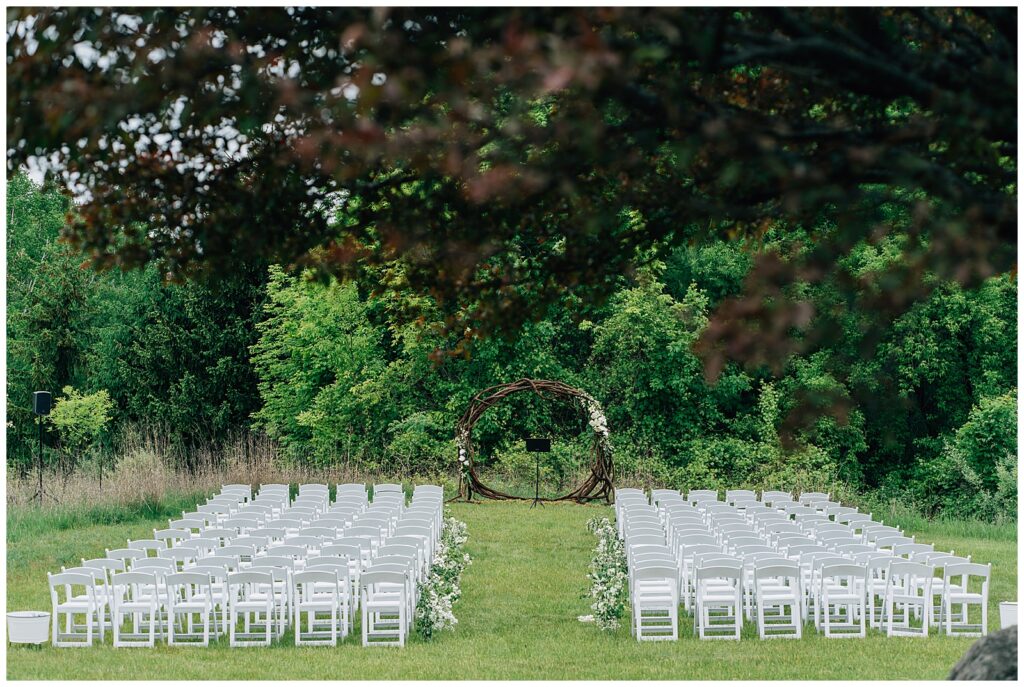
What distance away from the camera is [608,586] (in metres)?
12.0

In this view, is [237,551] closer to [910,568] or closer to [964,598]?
[910,568]

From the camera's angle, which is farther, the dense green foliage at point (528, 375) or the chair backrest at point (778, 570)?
the dense green foliage at point (528, 375)

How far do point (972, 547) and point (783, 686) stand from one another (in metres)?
14.0

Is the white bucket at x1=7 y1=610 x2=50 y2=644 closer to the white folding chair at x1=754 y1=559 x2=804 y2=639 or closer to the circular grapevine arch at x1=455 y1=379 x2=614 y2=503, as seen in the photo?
the white folding chair at x1=754 y1=559 x2=804 y2=639

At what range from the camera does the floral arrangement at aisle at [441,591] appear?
36.8 ft

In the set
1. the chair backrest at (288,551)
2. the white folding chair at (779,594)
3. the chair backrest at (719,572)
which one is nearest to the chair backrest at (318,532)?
the chair backrest at (288,551)

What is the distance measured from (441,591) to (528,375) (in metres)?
18.8

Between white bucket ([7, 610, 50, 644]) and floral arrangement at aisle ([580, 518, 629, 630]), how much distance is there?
5.26 meters

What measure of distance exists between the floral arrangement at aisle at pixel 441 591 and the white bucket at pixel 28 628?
11.5ft

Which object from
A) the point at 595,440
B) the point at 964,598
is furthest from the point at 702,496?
the point at 964,598

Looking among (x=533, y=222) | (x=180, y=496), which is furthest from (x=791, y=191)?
(x=180, y=496)

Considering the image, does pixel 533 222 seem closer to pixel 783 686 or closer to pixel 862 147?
pixel 862 147

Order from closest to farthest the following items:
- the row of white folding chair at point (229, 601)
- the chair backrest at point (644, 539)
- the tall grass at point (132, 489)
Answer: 1. the row of white folding chair at point (229, 601)
2. the chair backrest at point (644, 539)
3. the tall grass at point (132, 489)

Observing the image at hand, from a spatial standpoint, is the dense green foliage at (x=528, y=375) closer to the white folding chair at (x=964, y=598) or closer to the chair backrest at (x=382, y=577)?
the white folding chair at (x=964, y=598)
